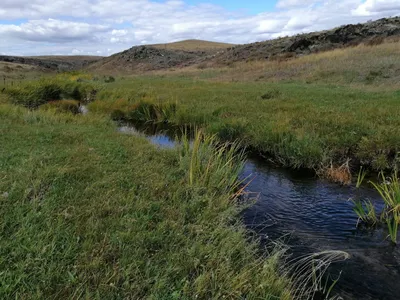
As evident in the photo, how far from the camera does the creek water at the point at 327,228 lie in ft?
17.7

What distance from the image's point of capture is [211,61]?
65125mm

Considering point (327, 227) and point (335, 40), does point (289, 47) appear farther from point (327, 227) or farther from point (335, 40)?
point (327, 227)

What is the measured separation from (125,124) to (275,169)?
10.1m

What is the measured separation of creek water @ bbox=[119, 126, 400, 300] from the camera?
212 inches

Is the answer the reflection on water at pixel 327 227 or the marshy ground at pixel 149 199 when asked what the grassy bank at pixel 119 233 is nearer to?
the marshy ground at pixel 149 199

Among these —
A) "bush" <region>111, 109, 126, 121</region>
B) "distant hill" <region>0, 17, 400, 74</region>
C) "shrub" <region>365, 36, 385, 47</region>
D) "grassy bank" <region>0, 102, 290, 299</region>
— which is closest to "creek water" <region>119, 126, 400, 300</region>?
"grassy bank" <region>0, 102, 290, 299</region>

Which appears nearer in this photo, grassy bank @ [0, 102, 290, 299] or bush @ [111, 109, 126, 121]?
grassy bank @ [0, 102, 290, 299]

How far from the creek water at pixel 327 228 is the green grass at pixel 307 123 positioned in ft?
4.31

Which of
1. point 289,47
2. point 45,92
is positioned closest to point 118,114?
point 45,92

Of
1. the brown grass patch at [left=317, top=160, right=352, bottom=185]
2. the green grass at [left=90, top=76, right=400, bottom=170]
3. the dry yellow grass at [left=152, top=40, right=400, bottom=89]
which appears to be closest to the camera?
the brown grass patch at [left=317, top=160, right=352, bottom=185]

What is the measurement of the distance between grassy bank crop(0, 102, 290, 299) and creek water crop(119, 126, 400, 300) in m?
0.99

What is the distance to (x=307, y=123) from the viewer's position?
1314 centimetres

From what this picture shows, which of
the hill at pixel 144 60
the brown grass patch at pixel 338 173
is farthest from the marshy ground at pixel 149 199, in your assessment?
the hill at pixel 144 60

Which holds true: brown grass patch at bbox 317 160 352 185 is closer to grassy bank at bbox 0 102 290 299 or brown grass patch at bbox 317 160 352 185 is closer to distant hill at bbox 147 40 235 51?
grassy bank at bbox 0 102 290 299
